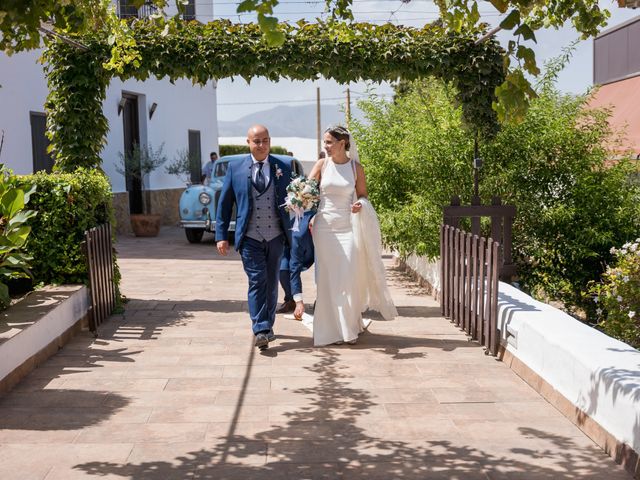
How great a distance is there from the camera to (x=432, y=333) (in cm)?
772

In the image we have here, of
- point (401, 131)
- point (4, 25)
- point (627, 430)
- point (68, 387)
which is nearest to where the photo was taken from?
point (4, 25)

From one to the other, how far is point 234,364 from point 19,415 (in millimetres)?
1831

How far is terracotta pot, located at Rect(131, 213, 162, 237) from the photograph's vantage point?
61.1ft

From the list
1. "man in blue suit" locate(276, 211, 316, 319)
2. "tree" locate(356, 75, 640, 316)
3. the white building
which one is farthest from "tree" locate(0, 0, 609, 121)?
the white building

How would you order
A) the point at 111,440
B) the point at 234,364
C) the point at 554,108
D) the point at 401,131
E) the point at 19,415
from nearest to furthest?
the point at 111,440 < the point at 19,415 < the point at 234,364 < the point at 554,108 < the point at 401,131

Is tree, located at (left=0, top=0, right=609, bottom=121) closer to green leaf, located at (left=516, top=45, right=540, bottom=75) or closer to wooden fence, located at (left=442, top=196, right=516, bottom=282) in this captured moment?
green leaf, located at (left=516, top=45, right=540, bottom=75)

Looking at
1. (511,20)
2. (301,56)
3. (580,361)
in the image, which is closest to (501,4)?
(511,20)

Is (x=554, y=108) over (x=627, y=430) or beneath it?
over

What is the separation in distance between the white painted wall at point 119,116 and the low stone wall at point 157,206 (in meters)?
0.20

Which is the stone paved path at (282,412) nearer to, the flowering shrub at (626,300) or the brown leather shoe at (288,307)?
the brown leather shoe at (288,307)

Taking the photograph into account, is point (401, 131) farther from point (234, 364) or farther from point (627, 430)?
point (627, 430)

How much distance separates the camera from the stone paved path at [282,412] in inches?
170

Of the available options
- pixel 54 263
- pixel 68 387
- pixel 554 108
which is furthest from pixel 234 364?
pixel 554 108

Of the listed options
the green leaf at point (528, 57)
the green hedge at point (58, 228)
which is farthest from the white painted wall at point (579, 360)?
the green hedge at point (58, 228)
